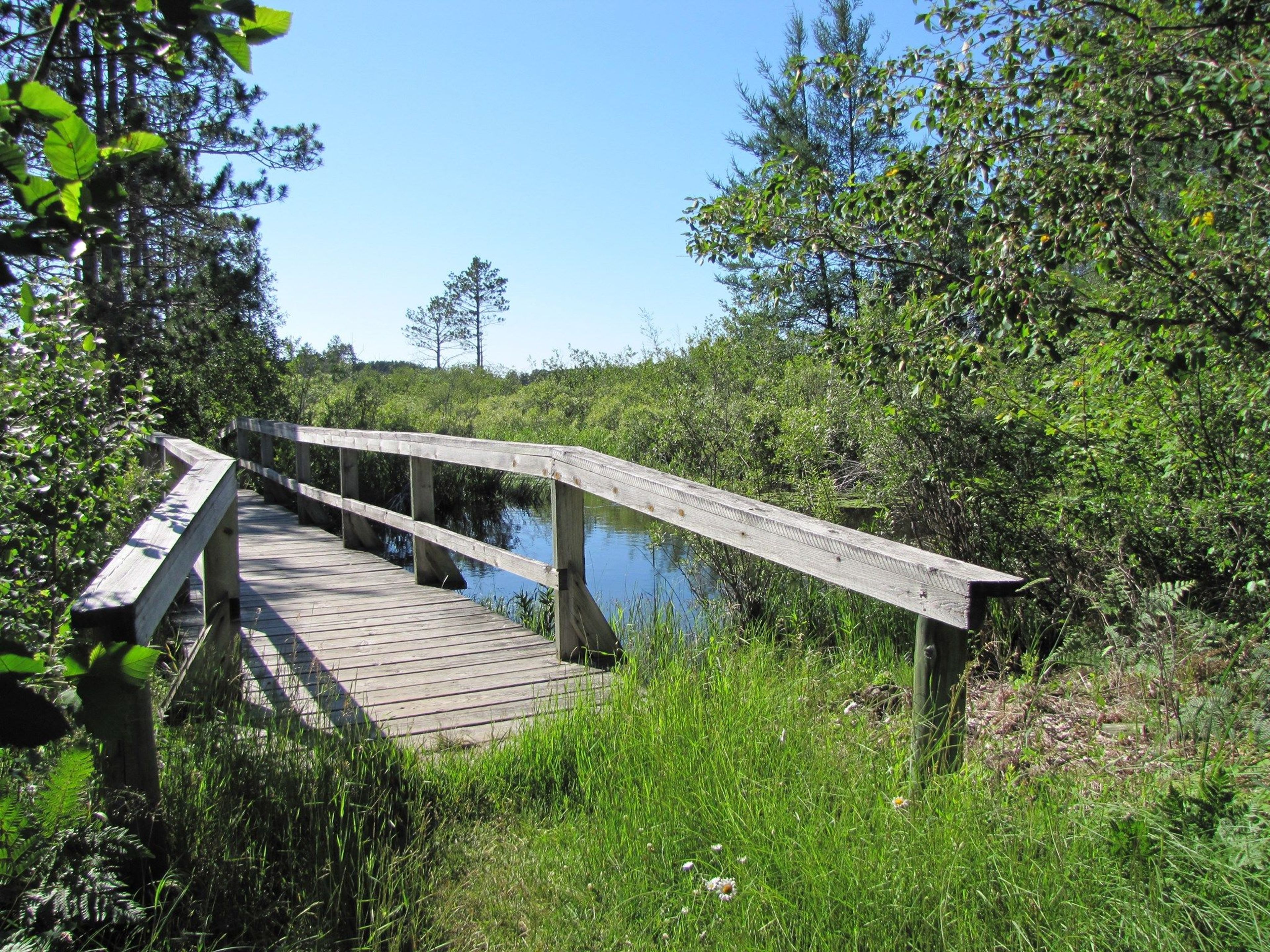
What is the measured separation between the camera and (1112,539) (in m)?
4.50

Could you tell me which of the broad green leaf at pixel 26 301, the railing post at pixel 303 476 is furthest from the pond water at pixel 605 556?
the broad green leaf at pixel 26 301

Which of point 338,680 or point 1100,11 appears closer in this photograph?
point 338,680

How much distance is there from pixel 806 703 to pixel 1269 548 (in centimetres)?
251

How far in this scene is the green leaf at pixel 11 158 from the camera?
91 cm

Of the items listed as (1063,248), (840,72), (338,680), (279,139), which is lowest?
(338,680)

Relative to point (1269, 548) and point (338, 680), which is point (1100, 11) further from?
point (338, 680)

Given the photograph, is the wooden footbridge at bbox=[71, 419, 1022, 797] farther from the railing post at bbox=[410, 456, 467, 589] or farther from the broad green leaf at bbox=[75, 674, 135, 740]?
the broad green leaf at bbox=[75, 674, 135, 740]

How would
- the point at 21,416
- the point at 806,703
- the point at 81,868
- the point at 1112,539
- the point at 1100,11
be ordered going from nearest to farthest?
the point at 81,868, the point at 806,703, the point at 21,416, the point at 1100,11, the point at 1112,539

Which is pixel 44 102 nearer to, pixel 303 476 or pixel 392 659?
pixel 392 659

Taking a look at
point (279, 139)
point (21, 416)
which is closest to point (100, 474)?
point (21, 416)

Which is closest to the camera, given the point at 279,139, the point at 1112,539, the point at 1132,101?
the point at 1132,101

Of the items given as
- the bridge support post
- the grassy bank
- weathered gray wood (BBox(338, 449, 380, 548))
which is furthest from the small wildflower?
weathered gray wood (BBox(338, 449, 380, 548))

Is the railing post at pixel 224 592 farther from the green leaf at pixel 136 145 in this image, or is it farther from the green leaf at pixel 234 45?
the green leaf at pixel 234 45

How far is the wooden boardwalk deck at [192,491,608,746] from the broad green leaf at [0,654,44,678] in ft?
6.85
